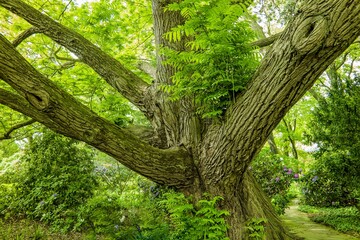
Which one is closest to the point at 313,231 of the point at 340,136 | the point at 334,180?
the point at 334,180

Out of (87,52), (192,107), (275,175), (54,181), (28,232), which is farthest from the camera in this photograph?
(54,181)

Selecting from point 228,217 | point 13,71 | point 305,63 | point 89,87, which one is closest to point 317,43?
point 305,63

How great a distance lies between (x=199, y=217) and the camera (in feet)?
8.80

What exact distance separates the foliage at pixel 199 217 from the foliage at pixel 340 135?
321cm

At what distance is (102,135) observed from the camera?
8.04 feet

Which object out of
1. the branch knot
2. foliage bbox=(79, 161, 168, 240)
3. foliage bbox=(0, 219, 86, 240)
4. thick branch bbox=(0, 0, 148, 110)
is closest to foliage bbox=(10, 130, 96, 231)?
foliage bbox=(0, 219, 86, 240)

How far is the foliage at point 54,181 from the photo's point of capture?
19.4 feet

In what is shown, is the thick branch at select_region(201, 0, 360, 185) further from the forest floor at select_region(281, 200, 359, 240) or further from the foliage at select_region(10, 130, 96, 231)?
the foliage at select_region(10, 130, 96, 231)

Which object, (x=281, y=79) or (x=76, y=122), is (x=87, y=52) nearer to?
(x=76, y=122)

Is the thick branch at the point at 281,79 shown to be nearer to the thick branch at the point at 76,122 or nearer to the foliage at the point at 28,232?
the thick branch at the point at 76,122

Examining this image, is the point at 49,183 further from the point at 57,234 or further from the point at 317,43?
the point at 317,43

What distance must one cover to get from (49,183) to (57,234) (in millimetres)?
1339

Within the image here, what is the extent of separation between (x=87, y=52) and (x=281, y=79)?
246 centimetres

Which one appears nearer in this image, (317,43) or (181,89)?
(317,43)
